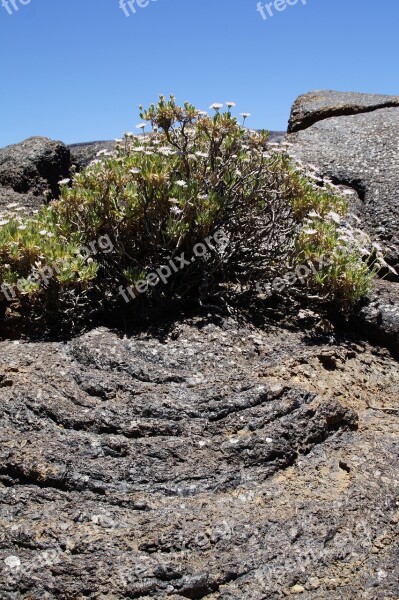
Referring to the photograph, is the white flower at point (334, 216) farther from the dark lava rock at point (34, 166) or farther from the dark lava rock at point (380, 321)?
the dark lava rock at point (34, 166)

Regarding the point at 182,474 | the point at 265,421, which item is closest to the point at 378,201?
the point at 265,421

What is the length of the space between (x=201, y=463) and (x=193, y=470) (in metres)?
0.08

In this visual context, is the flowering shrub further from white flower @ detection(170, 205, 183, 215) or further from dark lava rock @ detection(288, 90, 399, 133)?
dark lava rock @ detection(288, 90, 399, 133)

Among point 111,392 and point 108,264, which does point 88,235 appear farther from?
point 111,392

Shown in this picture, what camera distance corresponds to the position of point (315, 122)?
36.0 feet

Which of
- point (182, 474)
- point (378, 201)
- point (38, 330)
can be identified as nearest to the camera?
point (182, 474)

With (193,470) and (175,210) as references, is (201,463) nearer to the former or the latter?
(193,470)

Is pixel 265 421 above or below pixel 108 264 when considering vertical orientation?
below

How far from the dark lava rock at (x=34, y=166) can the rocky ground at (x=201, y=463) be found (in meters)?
Result: 4.33

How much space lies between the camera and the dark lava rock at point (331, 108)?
1140 cm

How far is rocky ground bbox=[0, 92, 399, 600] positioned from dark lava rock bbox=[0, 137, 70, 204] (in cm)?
433

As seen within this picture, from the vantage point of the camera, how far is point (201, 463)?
170 inches

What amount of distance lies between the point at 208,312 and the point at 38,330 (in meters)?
1.47

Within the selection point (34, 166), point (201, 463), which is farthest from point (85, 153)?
point (201, 463)
